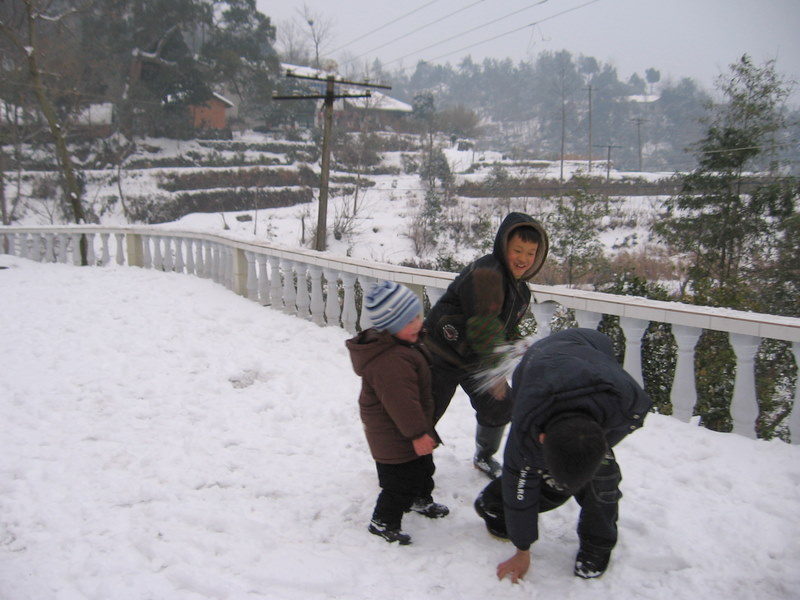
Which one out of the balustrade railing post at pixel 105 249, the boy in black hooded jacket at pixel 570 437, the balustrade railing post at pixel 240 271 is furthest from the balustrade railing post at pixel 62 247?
the boy in black hooded jacket at pixel 570 437

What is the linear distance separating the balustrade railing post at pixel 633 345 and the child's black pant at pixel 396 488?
180 cm

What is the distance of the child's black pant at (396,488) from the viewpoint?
2754 mm

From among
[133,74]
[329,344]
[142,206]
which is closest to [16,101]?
[142,206]

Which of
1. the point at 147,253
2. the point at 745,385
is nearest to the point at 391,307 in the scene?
the point at 745,385

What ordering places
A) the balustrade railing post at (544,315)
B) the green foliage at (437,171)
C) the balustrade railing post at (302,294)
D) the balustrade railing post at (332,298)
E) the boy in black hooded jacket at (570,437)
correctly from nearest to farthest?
the boy in black hooded jacket at (570,437)
the balustrade railing post at (544,315)
the balustrade railing post at (332,298)
the balustrade railing post at (302,294)
the green foliage at (437,171)

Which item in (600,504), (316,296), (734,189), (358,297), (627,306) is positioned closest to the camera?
(600,504)

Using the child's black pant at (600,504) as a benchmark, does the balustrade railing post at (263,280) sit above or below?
above

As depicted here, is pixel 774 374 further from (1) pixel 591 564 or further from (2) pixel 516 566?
(2) pixel 516 566

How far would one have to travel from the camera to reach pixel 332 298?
6.21m

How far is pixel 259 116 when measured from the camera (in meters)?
50.7

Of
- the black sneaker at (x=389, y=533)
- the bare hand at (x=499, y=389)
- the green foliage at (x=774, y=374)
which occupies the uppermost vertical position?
the bare hand at (x=499, y=389)

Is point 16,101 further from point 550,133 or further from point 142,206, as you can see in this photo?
point 550,133

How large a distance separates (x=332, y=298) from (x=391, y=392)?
12.1ft

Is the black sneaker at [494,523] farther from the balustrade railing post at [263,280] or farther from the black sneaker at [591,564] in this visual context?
the balustrade railing post at [263,280]
